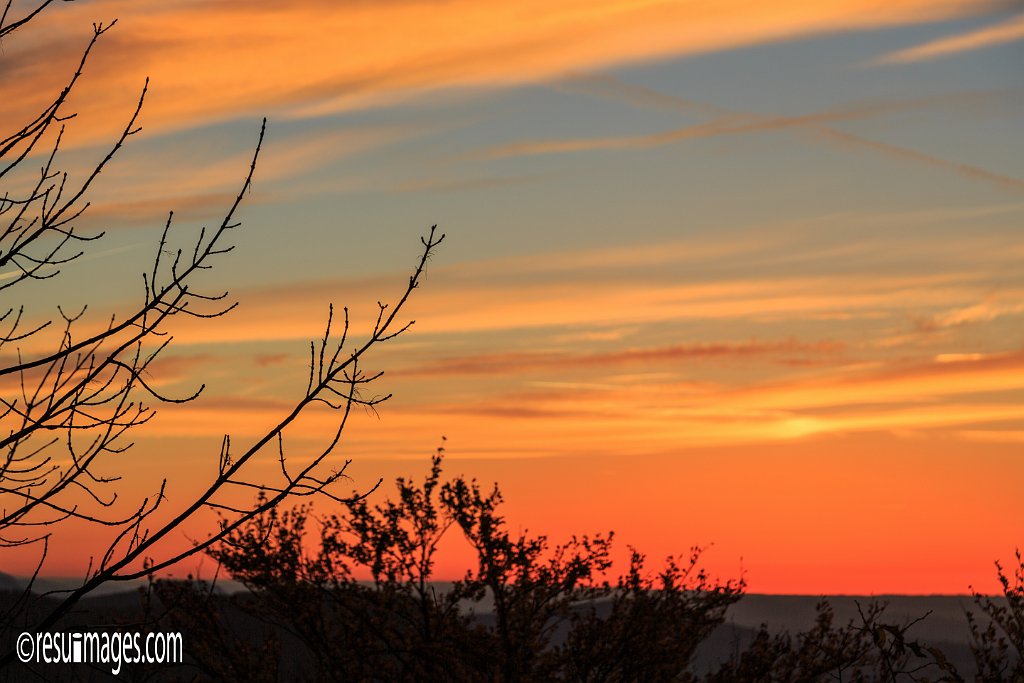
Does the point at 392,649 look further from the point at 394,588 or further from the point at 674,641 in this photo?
the point at 674,641

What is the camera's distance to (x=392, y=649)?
52.9 feet

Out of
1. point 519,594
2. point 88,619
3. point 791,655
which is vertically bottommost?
point 791,655

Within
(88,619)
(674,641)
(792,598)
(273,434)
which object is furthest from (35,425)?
(792,598)

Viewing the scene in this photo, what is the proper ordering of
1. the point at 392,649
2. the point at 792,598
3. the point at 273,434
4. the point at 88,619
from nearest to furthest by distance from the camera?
the point at 273,434, the point at 392,649, the point at 88,619, the point at 792,598

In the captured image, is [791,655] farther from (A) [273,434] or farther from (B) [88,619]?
(B) [88,619]

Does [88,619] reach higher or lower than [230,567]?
higher

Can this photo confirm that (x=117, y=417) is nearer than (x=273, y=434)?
No

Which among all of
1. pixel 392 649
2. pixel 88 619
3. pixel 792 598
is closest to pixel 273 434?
pixel 392 649

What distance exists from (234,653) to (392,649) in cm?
253

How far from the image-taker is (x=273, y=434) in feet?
19.0

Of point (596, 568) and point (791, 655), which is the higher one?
point (596, 568)

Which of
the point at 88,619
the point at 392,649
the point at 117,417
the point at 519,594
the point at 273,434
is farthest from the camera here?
the point at 88,619

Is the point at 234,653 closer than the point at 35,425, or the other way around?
the point at 35,425

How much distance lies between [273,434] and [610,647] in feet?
41.4
